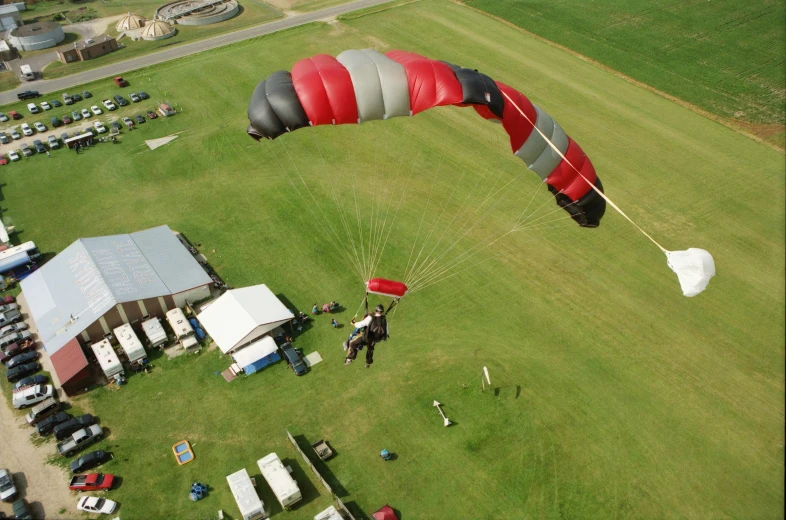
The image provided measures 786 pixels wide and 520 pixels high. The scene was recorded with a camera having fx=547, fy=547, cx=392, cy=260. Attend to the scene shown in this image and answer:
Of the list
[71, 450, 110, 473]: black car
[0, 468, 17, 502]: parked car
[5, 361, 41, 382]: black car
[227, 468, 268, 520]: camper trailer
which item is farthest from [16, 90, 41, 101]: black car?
[227, 468, 268, 520]: camper trailer

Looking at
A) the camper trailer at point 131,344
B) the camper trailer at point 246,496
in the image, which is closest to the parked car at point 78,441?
the camper trailer at point 131,344

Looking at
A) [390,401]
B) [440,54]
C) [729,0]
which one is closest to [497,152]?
[440,54]

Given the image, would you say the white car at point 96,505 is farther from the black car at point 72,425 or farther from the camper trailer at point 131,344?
the camper trailer at point 131,344

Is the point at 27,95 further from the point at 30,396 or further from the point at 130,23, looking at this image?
the point at 30,396

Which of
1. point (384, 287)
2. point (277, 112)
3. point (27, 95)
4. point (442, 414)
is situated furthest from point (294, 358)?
point (27, 95)

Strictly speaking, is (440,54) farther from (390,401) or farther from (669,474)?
(669,474)

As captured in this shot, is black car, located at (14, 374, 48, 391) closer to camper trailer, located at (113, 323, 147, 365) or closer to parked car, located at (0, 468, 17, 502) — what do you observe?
camper trailer, located at (113, 323, 147, 365)
